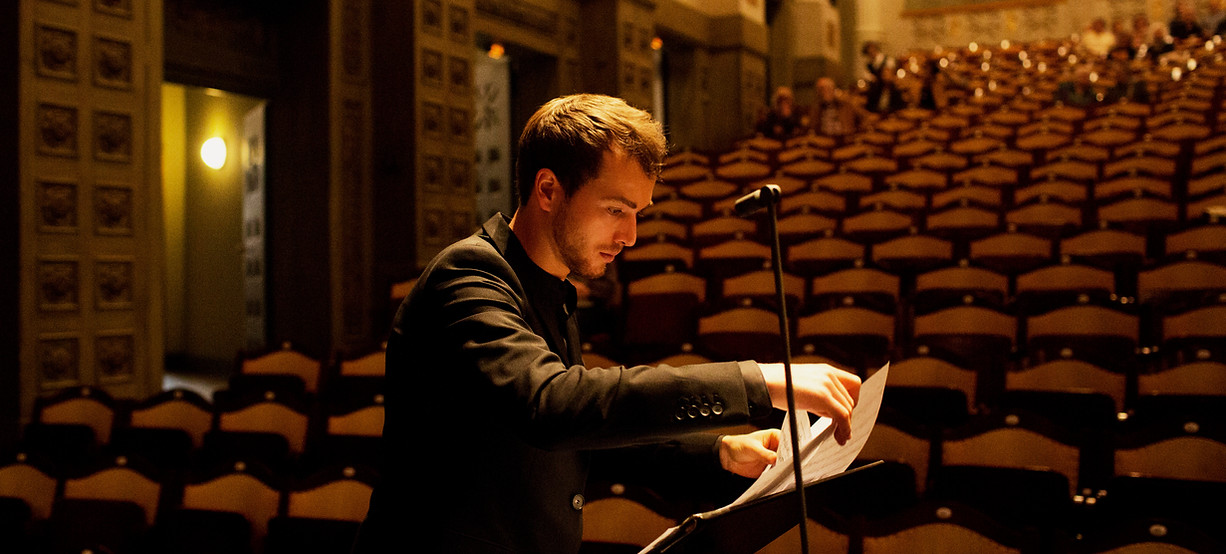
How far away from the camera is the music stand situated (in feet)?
2.83

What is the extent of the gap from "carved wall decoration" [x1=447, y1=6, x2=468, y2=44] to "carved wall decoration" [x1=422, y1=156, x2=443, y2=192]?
962 mm

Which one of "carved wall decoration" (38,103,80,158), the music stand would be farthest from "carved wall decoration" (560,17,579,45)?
the music stand

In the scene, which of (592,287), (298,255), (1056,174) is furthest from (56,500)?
(1056,174)

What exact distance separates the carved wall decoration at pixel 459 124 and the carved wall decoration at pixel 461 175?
0.18 meters

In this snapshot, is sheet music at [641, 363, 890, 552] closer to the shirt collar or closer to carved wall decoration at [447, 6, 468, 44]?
the shirt collar

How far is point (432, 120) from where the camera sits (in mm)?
7230

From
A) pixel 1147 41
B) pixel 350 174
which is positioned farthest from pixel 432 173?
pixel 1147 41

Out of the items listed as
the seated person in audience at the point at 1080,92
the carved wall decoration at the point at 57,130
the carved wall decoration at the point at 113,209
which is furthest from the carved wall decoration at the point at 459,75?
the seated person in audience at the point at 1080,92

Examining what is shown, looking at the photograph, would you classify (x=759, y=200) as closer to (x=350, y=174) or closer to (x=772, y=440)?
(x=772, y=440)

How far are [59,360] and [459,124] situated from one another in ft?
11.1

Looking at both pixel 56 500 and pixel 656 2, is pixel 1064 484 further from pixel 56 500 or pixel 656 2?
pixel 656 2

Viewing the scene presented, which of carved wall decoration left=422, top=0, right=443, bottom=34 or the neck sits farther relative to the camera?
carved wall decoration left=422, top=0, right=443, bottom=34

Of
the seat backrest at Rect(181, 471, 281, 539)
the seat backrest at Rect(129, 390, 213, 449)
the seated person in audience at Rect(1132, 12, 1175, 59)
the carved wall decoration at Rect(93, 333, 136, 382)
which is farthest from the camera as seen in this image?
the seated person in audience at Rect(1132, 12, 1175, 59)

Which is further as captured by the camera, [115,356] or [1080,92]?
[1080,92]
